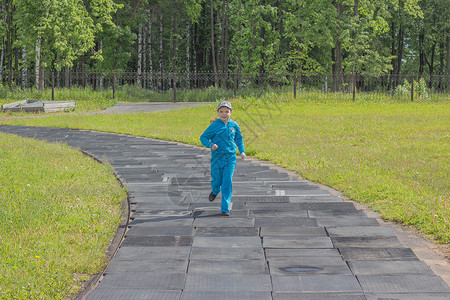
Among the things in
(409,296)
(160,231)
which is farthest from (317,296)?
(160,231)

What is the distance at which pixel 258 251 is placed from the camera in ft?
17.6

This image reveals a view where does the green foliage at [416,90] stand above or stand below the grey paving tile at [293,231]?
above

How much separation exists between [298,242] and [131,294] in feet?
6.76

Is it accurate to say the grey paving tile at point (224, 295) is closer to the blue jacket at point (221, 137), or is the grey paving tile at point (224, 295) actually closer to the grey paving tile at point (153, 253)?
the grey paving tile at point (153, 253)

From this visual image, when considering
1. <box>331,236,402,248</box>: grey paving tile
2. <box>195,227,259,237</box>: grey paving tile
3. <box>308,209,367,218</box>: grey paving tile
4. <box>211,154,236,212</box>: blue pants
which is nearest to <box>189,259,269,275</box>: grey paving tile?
<box>195,227,259,237</box>: grey paving tile

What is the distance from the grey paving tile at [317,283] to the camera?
4.31m

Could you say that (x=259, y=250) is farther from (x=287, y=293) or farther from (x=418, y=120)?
(x=418, y=120)

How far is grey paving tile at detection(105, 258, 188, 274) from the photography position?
480cm

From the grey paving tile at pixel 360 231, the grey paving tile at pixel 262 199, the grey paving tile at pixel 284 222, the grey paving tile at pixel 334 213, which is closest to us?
the grey paving tile at pixel 360 231

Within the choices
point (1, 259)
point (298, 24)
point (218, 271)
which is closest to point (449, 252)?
point (218, 271)

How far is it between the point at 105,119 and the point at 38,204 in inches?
595

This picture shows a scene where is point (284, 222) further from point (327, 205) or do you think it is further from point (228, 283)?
point (228, 283)

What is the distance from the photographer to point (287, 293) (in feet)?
13.9

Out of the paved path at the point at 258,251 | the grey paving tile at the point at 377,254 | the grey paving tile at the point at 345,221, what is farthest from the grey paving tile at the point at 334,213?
the grey paving tile at the point at 377,254
